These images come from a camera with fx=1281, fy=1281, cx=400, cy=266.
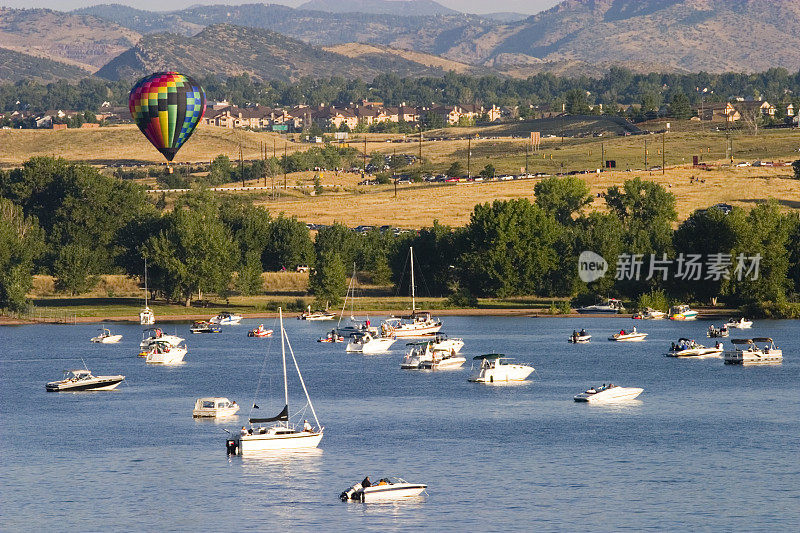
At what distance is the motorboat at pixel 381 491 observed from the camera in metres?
70.3

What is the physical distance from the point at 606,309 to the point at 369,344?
4609 centimetres

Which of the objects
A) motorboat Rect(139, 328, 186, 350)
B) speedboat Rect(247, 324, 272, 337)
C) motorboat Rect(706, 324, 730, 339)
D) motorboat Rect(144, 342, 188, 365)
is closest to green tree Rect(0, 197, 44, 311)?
motorboat Rect(139, 328, 186, 350)

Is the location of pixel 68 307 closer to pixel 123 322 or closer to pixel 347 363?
pixel 123 322

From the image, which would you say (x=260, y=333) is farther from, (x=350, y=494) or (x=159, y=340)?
(x=350, y=494)

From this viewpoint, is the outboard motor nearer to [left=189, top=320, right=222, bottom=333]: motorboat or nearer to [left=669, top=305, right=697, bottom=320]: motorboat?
[left=189, top=320, right=222, bottom=333]: motorboat

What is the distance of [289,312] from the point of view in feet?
574

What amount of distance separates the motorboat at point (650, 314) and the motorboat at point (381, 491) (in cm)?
9919

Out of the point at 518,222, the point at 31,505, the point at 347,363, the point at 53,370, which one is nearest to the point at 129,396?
the point at 53,370

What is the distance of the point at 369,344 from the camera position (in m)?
137

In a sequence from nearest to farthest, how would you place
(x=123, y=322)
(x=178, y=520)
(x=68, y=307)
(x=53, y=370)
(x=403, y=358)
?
(x=178, y=520), (x=53, y=370), (x=403, y=358), (x=123, y=322), (x=68, y=307)

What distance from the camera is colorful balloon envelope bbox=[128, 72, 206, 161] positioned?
18625cm

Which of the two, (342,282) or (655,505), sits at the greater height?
(342,282)

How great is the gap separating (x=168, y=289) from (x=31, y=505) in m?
108

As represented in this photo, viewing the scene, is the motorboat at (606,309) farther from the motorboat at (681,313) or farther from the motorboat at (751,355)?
the motorboat at (751,355)
